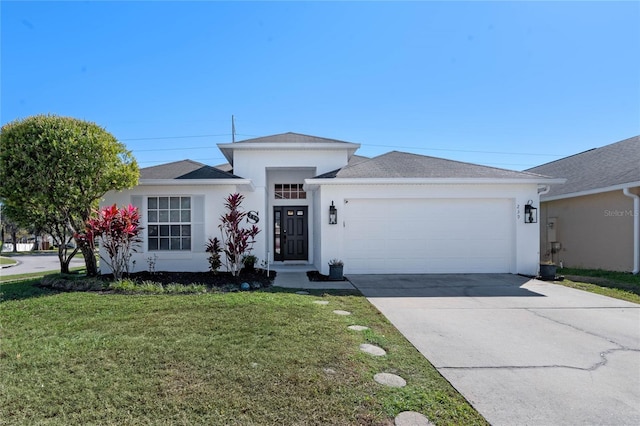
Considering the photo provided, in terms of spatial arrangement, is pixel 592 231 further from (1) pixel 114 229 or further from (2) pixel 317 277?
(1) pixel 114 229

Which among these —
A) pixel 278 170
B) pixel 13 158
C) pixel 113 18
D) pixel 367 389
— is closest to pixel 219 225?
pixel 278 170

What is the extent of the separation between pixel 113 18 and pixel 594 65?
1302cm

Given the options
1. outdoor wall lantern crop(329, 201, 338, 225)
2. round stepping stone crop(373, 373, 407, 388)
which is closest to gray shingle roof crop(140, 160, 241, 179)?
outdoor wall lantern crop(329, 201, 338, 225)

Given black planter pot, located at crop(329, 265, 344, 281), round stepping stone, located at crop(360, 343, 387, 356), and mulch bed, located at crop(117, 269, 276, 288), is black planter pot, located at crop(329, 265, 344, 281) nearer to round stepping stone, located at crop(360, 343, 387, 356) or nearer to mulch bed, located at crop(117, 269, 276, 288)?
mulch bed, located at crop(117, 269, 276, 288)

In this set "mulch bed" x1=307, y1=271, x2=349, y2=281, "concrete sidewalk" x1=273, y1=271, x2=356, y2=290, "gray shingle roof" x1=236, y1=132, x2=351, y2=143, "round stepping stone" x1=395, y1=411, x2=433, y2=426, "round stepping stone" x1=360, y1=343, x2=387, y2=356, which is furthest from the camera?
"gray shingle roof" x1=236, y1=132, x2=351, y2=143

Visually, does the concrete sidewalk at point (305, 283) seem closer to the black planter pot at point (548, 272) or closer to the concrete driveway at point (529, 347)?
the concrete driveway at point (529, 347)

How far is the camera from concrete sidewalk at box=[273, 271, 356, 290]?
7771 mm

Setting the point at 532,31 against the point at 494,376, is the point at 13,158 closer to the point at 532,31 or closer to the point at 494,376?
the point at 494,376

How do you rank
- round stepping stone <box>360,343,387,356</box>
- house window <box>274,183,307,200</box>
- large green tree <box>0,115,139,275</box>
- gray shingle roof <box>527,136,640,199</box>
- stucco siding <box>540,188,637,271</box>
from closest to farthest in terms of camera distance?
round stepping stone <box>360,343,387,356</box>, large green tree <box>0,115,139,275</box>, stucco siding <box>540,188,637,271</box>, gray shingle roof <box>527,136,640,199</box>, house window <box>274,183,307,200</box>

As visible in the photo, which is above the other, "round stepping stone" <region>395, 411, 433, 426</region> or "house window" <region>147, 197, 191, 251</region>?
"house window" <region>147, 197, 191, 251</region>

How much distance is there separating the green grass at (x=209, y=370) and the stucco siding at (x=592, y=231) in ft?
32.0

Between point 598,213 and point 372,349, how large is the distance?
1147cm

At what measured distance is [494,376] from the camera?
3309 mm

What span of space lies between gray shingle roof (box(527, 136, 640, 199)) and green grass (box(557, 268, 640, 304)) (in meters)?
2.78
